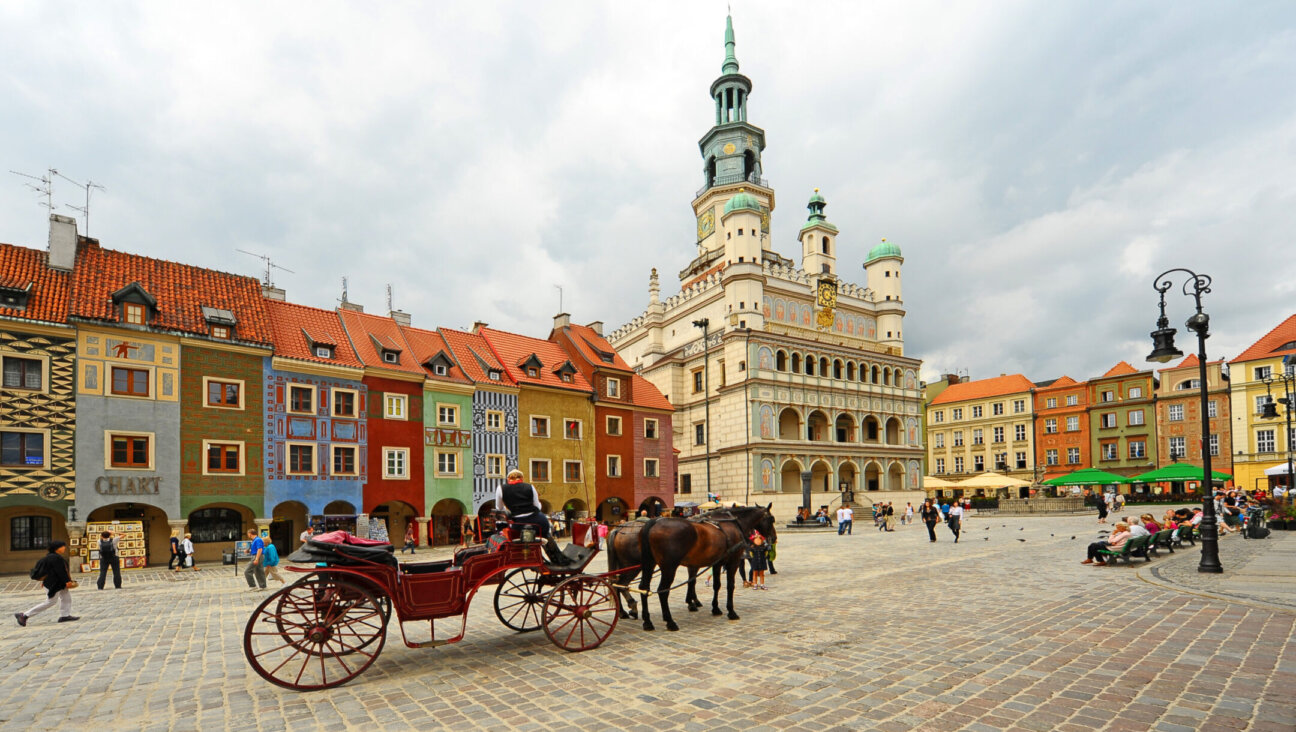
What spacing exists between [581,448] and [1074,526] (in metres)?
24.7

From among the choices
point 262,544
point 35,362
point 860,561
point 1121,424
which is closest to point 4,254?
point 35,362

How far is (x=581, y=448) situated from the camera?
35.4 m

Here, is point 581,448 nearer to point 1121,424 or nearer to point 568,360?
point 568,360

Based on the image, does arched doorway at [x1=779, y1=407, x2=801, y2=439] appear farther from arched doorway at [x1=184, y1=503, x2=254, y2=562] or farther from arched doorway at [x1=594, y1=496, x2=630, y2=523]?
arched doorway at [x1=184, y1=503, x2=254, y2=562]

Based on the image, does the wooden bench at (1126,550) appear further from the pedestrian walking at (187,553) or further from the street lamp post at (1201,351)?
the pedestrian walking at (187,553)

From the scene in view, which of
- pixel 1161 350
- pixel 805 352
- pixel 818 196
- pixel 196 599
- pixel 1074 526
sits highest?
pixel 818 196

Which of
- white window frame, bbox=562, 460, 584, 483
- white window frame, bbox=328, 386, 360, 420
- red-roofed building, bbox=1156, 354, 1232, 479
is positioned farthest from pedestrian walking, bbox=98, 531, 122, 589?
red-roofed building, bbox=1156, 354, 1232, 479

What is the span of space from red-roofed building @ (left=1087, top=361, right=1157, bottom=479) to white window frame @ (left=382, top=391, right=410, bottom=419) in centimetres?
6144

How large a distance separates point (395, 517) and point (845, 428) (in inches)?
1476

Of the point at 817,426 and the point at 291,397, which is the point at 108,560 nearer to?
the point at 291,397

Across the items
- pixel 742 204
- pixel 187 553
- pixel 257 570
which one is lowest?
pixel 187 553

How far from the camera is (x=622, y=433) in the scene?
3756cm

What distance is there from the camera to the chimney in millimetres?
23641

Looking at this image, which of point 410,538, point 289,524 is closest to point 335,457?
point 289,524
